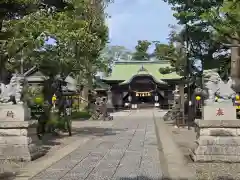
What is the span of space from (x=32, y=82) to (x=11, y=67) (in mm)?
15499

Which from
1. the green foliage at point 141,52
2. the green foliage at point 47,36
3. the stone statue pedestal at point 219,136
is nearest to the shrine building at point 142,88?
the green foliage at point 141,52

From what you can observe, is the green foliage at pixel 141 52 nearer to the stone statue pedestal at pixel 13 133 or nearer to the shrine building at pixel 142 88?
the shrine building at pixel 142 88

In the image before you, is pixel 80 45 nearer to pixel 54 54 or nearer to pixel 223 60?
pixel 54 54

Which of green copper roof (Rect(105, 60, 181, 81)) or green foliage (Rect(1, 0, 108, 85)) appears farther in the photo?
green copper roof (Rect(105, 60, 181, 81))

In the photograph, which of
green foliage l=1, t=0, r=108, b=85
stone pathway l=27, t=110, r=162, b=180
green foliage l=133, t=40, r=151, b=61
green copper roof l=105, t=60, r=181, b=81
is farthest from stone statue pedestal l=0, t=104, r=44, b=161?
green foliage l=133, t=40, r=151, b=61

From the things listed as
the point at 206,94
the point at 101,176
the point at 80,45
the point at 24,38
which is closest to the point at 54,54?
the point at 80,45

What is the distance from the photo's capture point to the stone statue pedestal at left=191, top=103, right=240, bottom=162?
10398 millimetres

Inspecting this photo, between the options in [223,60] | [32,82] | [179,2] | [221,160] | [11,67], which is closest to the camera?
[221,160]

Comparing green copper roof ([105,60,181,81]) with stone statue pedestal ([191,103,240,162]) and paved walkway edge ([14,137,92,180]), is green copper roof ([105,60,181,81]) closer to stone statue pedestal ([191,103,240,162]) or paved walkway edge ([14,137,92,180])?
paved walkway edge ([14,137,92,180])

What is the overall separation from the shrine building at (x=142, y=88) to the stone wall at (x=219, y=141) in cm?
4455

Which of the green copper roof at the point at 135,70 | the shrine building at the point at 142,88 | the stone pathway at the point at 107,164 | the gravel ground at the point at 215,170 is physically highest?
the green copper roof at the point at 135,70

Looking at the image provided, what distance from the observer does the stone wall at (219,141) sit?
10.4 metres

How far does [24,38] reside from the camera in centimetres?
1444

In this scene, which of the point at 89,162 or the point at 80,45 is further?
the point at 80,45
